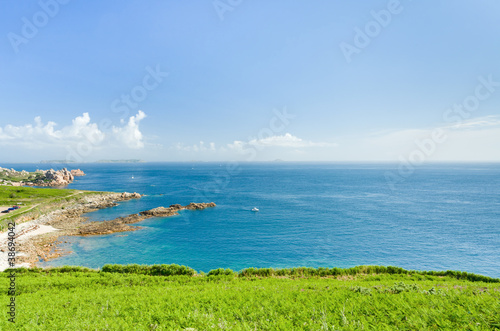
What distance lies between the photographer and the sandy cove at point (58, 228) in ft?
127

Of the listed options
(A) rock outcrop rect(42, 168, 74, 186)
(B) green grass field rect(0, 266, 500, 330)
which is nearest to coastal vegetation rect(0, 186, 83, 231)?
(B) green grass field rect(0, 266, 500, 330)

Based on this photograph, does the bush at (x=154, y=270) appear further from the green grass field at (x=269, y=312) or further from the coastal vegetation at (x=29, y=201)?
the coastal vegetation at (x=29, y=201)

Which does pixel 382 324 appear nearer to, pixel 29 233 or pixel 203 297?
pixel 203 297

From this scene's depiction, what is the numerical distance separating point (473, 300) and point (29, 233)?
7271 centimetres

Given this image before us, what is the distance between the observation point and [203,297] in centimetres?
1344

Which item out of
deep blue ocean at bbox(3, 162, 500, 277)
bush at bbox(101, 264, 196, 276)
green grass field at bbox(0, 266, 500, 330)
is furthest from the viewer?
deep blue ocean at bbox(3, 162, 500, 277)

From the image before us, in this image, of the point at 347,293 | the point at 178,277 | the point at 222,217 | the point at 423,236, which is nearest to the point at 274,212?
the point at 222,217

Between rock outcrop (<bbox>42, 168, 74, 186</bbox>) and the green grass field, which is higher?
the green grass field

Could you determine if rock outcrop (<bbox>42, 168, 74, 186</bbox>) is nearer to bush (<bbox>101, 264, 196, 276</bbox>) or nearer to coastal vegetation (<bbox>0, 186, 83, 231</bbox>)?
coastal vegetation (<bbox>0, 186, 83, 231</bbox>)

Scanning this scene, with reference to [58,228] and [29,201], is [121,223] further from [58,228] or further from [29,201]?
[29,201]

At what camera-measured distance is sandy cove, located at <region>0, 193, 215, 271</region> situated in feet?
127

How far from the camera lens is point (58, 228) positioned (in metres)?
54.1

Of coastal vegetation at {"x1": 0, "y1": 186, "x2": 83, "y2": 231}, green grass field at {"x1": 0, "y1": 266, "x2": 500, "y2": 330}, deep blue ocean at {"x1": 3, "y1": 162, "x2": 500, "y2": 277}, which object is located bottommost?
deep blue ocean at {"x1": 3, "y1": 162, "x2": 500, "y2": 277}

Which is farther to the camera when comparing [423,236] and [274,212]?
[274,212]
